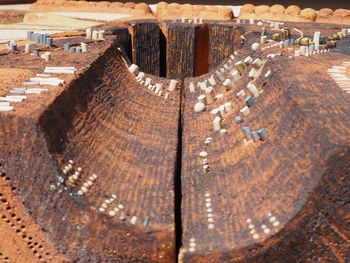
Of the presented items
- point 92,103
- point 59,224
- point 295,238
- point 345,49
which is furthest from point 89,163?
point 345,49

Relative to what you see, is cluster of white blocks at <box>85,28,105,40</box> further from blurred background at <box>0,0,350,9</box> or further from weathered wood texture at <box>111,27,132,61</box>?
blurred background at <box>0,0,350,9</box>

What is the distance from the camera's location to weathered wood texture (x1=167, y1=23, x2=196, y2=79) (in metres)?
6.77

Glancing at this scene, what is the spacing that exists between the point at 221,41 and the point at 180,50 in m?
0.55

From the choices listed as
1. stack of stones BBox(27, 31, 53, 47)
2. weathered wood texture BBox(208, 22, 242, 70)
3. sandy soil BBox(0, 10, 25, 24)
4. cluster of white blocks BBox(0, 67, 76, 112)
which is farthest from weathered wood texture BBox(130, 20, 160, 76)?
cluster of white blocks BBox(0, 67, 76, 112)

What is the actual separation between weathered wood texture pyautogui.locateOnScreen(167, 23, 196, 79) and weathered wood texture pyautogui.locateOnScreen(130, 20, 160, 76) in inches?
6.5

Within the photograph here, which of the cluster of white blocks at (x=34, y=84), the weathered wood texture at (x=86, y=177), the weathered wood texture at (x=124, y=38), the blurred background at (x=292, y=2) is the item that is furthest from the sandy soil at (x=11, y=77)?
the blurred background at (x=292, y=2)

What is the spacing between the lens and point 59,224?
121 inches

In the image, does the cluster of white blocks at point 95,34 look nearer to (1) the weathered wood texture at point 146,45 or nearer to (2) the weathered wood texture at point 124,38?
(2) the weathered wood texture at point 124,38

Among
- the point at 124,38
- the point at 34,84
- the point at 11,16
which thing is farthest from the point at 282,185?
the point at 11,16

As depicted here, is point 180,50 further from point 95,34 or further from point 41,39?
point 41,39

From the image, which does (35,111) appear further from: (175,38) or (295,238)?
(175,38)

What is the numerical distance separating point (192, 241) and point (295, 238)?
56cm

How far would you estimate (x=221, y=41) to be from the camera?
6719 millimetres

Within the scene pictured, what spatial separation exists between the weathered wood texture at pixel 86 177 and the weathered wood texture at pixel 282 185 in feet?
0.64
